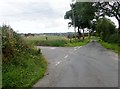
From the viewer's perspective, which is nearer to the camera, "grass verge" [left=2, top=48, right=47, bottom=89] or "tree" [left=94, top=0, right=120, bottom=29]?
"grass verge" [left=2, top=48, right=47, bottom=89]

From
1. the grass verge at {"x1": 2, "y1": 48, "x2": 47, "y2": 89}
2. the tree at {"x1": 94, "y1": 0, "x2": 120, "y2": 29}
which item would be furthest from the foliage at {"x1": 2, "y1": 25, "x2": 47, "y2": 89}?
the tree at {"x1": 94, "y1": 0, "x2": 120, "y2": 29}

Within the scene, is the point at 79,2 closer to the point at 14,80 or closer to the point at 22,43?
the point at 22,43

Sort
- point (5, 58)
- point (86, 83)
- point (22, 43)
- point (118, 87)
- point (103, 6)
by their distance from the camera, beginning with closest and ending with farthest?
point (118, 87) → point (86, 83) → point (5, 58) → point (22, 43) → point (103, 6)

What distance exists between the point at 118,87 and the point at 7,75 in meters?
4.13

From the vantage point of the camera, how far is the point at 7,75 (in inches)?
480

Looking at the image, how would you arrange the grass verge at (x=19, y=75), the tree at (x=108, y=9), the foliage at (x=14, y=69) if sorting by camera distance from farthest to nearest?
1. the tree at (x=108, y=9)
2. the foliage at (x=14, y=69)
3. the grass verge at (x=19, y=75)

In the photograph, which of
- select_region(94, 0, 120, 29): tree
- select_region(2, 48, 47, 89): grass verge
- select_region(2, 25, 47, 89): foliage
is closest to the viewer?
select_region(2, 48, 47, 89): grass verge

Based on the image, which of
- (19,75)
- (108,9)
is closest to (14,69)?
(19,75)

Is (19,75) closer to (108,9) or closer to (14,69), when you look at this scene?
(14,69)

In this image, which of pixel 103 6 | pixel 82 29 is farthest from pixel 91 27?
pixel 103 6

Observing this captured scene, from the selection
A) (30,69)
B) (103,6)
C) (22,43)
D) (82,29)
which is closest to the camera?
(30,69)

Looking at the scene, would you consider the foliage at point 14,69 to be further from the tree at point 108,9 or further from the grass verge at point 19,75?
the tree at point 108,9

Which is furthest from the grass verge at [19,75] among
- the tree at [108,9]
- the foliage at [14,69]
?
the tree at [108,9]

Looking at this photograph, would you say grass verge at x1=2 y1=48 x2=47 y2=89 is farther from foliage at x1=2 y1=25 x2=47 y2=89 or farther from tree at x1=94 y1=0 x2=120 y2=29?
tree at x1=94 y1=0 x2=120 y2=29
